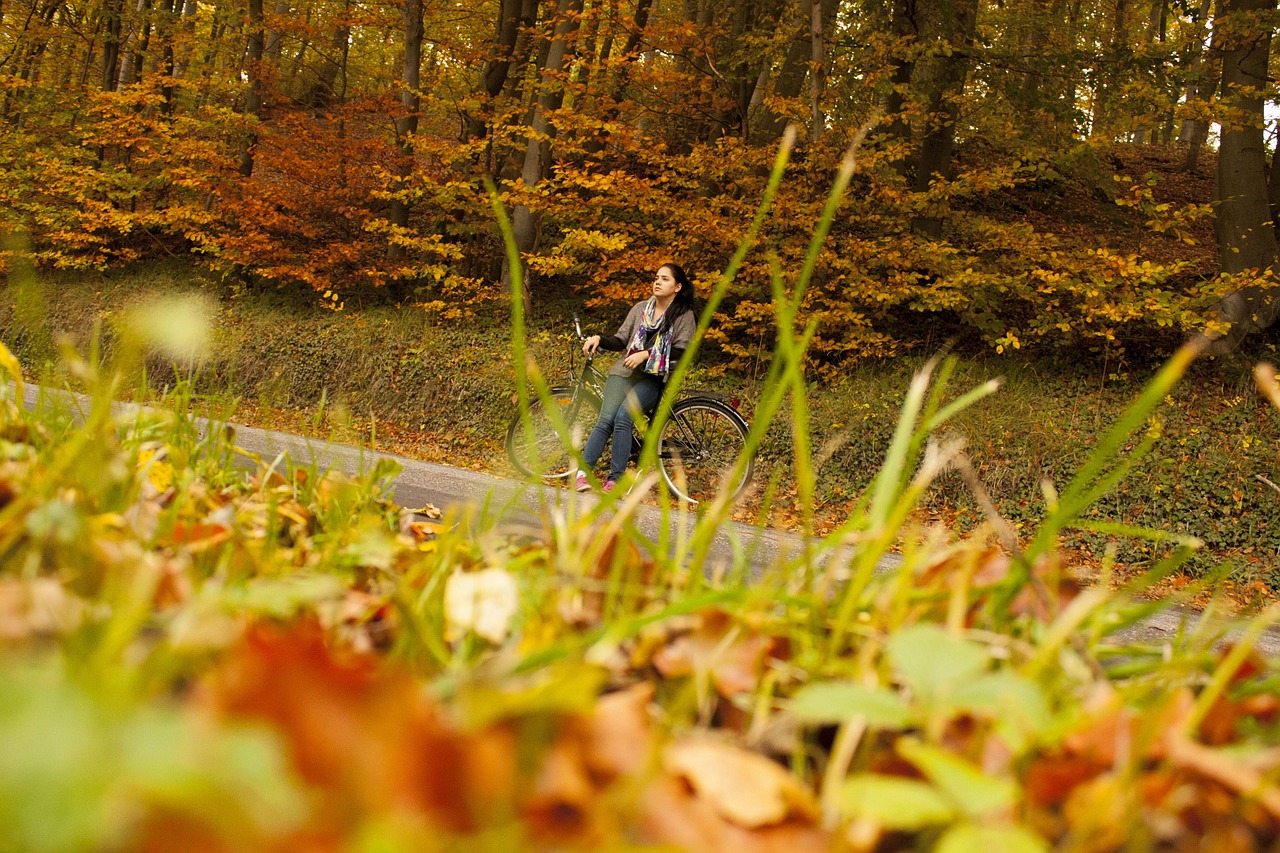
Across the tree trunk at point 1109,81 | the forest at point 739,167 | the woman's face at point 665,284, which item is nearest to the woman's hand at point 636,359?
the woman's face at point 665,284

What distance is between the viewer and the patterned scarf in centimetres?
707

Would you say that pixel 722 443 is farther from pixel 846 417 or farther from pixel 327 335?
pixel 327 335

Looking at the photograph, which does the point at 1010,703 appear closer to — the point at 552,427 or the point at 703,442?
the point at 552,427

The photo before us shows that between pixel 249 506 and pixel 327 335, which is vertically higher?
pixel 249 506

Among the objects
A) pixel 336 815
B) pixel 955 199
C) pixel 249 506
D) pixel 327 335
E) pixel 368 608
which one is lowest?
pixel 327 335

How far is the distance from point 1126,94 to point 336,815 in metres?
10.6

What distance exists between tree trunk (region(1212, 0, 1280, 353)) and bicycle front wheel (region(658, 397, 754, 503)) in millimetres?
5533

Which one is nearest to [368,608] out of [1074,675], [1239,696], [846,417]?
[1074,675]

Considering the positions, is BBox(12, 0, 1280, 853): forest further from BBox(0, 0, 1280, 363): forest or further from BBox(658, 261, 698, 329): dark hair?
BBox(658, 261, 698, 329): dark hair

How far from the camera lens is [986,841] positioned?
442 millimetres

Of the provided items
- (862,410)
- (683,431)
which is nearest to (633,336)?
(683,431)

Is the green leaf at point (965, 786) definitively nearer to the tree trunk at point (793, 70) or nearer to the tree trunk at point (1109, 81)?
the tree trunk at point (1109, 81)

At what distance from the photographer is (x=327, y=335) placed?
12.4 m

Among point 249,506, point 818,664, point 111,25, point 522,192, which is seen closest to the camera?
point 818,664
